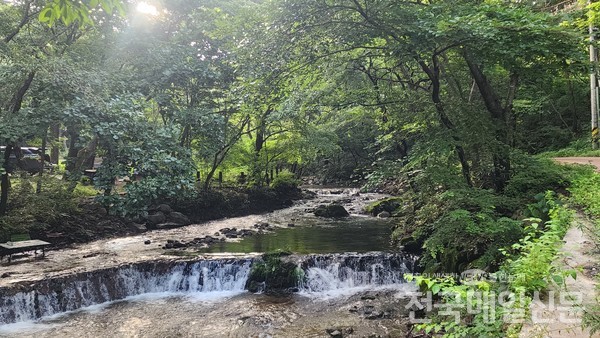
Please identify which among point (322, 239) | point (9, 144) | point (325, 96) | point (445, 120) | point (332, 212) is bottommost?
point (322, 239)

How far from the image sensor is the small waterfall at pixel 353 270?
11094 millimetres

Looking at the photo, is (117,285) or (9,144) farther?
(9,144)

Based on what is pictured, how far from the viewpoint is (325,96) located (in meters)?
13.0

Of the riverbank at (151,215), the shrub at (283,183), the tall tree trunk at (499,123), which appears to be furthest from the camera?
the shrub at (283,183)

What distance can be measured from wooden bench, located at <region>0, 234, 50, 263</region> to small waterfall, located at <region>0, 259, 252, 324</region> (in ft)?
9.60

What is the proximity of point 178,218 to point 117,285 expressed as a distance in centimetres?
807

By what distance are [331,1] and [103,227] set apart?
12.9 metres

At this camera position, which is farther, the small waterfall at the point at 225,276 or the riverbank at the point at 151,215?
the riverbank at the point at 151,215

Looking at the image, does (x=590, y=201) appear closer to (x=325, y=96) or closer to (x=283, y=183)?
(x=325, y=96)

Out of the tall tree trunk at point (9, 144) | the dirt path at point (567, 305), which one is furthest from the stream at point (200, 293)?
the dirt path at point (567, 305)

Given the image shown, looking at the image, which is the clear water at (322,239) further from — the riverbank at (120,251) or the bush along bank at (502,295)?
the bush along bank at (502,295)

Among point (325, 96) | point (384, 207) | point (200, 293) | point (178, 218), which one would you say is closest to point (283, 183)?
point (384, 207)

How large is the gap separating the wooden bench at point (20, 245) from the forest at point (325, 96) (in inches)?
27.0

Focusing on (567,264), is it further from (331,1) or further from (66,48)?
(66,48)
